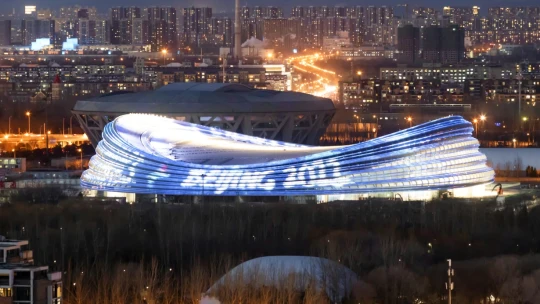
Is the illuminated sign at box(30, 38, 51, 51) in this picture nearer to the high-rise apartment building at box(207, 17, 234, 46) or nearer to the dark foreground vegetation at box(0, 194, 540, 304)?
the high-rise apartment building at box(207, 17, 234, 46)

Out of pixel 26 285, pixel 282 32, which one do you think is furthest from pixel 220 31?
pixel 26 285

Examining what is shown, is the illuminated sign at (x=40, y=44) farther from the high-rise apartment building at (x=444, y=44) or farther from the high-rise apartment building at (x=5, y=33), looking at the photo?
the high-rise apartment building at (x=444, y=44)

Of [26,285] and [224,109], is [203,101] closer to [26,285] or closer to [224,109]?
[224,109]

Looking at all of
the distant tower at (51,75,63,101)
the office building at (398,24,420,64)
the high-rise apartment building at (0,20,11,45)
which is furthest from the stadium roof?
the high-rise apartment building at (0,20,11,45)

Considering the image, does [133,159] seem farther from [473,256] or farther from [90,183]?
[473,256]

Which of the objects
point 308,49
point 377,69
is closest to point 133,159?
point 377,69

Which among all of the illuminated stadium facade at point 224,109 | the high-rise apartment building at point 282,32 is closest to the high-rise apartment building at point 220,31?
the high-rise apartment building at point 282,32

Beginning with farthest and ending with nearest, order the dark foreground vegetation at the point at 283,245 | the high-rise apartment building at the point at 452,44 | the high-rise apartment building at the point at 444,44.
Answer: the high-rise apartment building at the point at 444,44 < the high-rise apartment building at the point at 452,44 < the dark foreground vegetation at the point at 283,245
